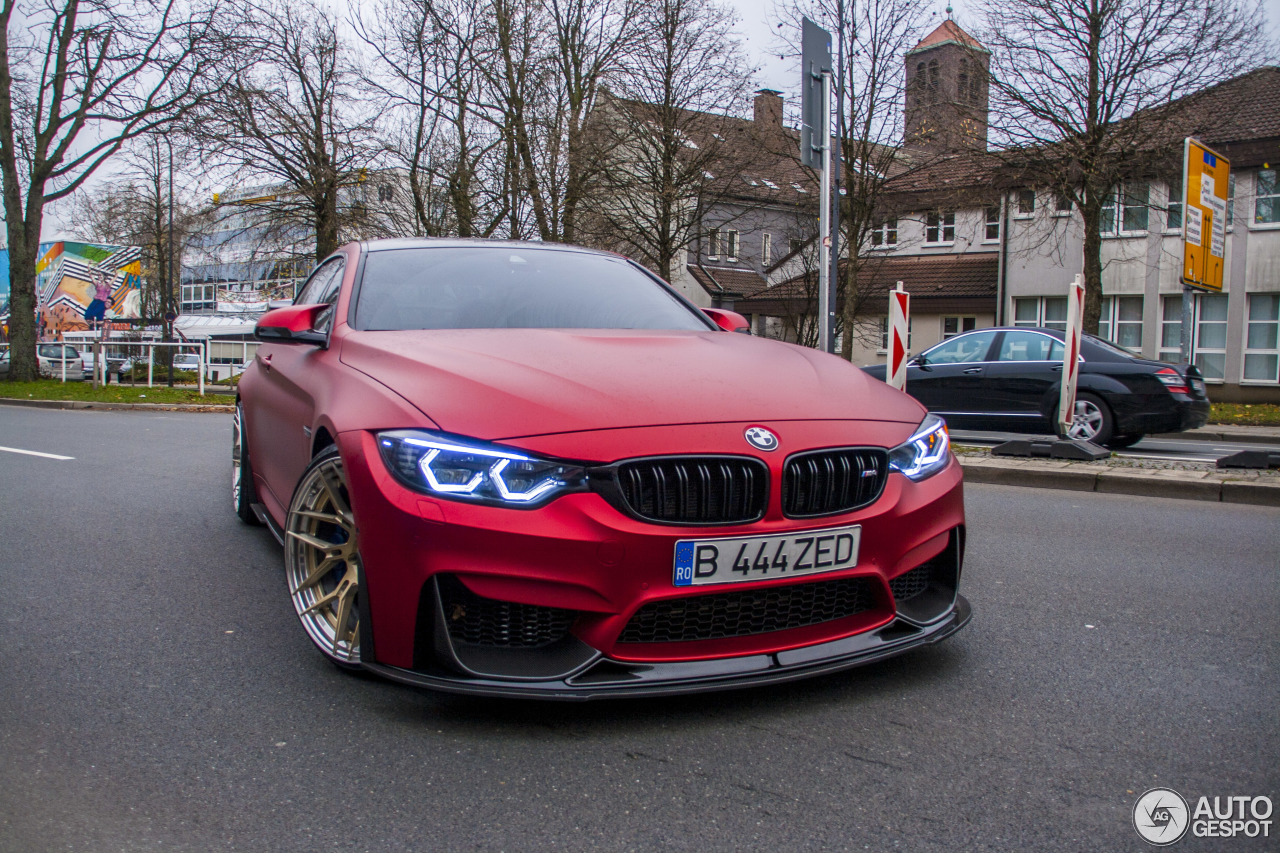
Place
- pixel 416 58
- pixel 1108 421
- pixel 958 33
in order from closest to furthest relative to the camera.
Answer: pixel 1108 421 → pixel 958 33 → pixel 416 58

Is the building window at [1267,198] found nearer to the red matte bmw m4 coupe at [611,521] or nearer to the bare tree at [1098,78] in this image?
the bare tree at [1098,78]

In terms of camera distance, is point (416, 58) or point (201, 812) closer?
point (201, 812)

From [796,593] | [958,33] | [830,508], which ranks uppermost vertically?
[958,33]

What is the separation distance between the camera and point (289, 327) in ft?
13.6

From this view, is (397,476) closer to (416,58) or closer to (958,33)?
(958,33)

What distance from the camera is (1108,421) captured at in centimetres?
1195

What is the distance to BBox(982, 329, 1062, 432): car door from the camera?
12500mm

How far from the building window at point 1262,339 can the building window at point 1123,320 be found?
116 inches

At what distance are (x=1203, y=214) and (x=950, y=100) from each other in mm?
11836

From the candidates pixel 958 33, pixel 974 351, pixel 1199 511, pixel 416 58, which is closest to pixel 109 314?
pixel 416 58

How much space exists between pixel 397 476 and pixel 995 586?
2.87m

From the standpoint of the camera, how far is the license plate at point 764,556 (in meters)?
2.73

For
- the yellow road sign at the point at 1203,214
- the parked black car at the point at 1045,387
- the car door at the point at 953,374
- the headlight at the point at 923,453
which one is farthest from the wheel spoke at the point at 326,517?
the yellow road sign at the point at 1203,214

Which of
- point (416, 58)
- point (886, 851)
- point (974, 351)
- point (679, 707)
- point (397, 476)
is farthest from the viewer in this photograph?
point (416, 58)
